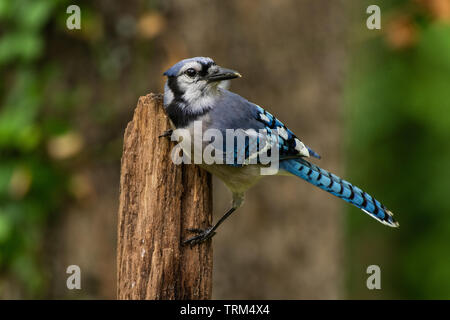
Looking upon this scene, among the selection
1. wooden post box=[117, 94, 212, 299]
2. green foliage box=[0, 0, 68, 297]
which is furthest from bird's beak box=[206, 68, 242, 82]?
green foliage box=[0, 0, 68, 297]

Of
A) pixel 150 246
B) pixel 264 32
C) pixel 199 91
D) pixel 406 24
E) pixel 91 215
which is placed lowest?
pixel 150 246

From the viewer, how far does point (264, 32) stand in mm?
3789

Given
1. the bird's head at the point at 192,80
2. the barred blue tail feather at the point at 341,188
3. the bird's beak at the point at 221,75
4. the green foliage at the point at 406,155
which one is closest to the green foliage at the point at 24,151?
the bird's head at the point at 192,80

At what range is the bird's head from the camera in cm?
237

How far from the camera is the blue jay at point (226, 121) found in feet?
7.77

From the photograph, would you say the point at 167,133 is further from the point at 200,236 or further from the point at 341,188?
the point at 341,188

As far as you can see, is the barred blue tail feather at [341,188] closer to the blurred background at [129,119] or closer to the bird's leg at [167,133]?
the bird's leg at [167,133]

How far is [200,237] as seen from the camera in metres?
2.26

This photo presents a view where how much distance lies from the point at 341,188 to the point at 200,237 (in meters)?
0.83

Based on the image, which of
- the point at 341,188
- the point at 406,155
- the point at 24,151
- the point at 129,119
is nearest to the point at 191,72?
the point at 341,188

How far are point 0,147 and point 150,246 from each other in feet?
6.00

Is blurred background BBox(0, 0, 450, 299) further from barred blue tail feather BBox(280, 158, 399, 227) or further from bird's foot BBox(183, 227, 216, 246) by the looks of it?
bird's foot BBox(183, 227, 216, 246)
